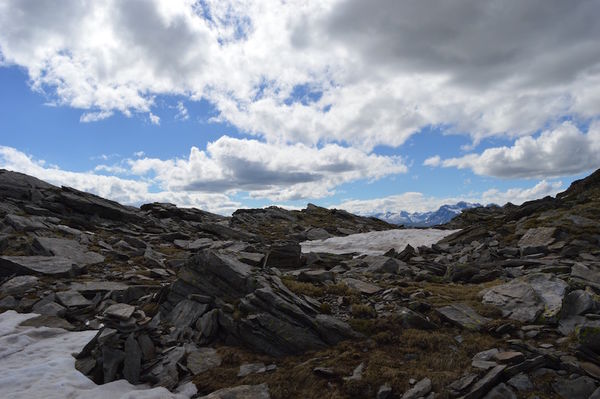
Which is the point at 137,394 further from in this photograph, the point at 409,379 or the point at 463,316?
the point at 463,316

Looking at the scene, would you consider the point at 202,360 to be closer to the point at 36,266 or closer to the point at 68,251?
the point at 36,266

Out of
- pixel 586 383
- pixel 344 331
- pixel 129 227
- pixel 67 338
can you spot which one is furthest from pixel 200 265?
pixel 129 227

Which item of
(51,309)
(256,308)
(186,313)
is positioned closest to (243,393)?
(256,308)

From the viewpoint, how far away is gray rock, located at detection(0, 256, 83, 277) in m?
23.7

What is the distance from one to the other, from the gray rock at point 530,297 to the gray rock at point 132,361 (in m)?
14.5

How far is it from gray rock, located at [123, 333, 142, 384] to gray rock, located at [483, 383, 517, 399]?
36.7 feet

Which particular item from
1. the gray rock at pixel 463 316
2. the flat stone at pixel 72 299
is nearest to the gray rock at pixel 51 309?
the flat stone at pixel 72 299

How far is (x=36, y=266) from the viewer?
24250 millimetres

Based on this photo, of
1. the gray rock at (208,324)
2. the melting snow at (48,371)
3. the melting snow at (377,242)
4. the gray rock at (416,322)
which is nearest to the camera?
the melting snow at (48,371)

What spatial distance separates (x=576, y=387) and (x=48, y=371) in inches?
668

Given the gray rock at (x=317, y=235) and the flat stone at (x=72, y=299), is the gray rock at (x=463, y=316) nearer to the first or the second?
the flat stone at (x=72, y=299)

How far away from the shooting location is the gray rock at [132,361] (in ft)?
41.4

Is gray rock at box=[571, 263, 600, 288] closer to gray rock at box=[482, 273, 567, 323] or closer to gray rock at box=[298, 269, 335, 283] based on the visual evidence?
gray rock at box=[482, 273, 567, 323]

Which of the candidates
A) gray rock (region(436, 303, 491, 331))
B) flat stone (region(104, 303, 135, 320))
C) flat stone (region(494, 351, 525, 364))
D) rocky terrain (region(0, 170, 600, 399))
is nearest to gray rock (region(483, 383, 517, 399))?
rocky terrain (region(0, 170, 600, 399))
